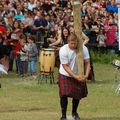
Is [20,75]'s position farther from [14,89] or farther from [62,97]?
[62,97]

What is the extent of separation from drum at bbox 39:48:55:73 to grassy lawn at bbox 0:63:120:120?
18.5 inches

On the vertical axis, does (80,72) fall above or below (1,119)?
above

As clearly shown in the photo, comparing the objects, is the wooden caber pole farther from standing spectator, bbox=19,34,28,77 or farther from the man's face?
standing spectator, bbox=19,34,28,77

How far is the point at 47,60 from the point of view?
1789 cm

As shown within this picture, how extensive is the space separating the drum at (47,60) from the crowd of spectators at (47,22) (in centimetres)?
294

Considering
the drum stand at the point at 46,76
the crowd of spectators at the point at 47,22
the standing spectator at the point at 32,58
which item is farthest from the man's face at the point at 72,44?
the crowd of spectators at the point at 47,22

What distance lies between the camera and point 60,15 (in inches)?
980

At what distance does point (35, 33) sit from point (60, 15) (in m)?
1.65

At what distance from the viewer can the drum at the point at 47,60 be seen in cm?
1786

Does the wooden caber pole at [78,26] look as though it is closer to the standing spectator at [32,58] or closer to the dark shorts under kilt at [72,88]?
the dark shorts under kilt at [72,88]

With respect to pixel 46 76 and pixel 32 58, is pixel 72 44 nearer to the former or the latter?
pixel 46 76

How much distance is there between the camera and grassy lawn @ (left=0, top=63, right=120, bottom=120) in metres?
12.0

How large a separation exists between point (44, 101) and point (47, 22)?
10237 mm

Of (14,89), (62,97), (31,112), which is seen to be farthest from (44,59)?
(62,97)
